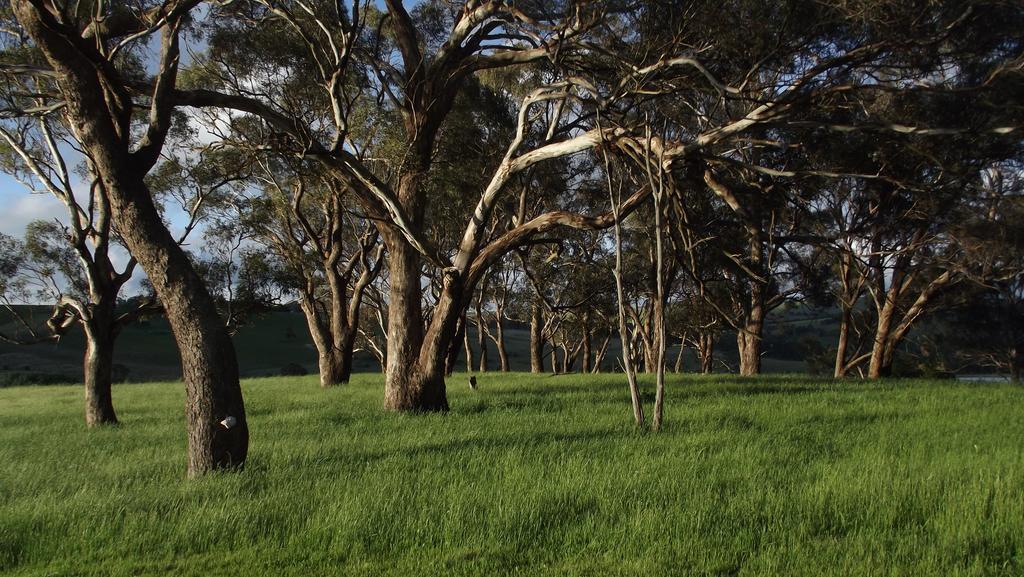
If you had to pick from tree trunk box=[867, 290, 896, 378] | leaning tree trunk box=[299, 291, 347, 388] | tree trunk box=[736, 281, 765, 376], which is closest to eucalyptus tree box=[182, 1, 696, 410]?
leaning tree trunk box=[299, 291, 347, 388]

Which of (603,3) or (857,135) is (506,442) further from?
(857,135)

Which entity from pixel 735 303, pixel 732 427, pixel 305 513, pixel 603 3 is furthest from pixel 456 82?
pixel 735 303

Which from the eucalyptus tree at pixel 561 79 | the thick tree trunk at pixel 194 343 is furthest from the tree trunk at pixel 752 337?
the thick tree trunk at pixel 194 343

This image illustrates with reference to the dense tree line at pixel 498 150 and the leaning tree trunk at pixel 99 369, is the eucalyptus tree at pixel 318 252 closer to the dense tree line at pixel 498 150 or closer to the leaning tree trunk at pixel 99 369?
the dense tree line at pixel 498 150

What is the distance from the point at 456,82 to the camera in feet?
41.1

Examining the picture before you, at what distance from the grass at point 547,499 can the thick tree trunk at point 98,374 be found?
7.50 feet

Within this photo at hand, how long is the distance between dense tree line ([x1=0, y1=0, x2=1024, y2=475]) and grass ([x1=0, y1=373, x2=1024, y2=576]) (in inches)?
48.8

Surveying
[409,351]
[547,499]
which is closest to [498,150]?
[409,351]

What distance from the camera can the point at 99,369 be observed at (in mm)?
12141

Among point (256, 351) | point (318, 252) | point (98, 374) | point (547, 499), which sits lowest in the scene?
point (547, 499)

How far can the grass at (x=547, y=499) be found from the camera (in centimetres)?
414

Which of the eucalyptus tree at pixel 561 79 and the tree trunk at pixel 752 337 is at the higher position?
the eucalyptus tree at pixel 561 79

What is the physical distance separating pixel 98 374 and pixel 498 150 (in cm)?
920

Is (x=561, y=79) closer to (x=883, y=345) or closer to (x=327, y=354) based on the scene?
(x=327, y=354)
